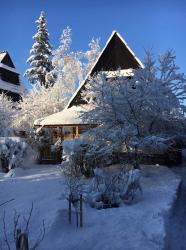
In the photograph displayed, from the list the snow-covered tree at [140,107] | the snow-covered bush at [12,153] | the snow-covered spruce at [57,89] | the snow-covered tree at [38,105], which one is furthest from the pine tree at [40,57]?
the snow-covered tree at [140,107]

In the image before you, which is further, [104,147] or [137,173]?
[104,147]

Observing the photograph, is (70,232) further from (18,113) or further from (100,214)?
(18,113)

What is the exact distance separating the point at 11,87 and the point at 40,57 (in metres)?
6.04

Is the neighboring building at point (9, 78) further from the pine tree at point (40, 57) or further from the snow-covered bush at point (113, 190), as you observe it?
the snow-covered bush at point (113, 190)

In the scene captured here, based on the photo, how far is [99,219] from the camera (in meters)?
7.34

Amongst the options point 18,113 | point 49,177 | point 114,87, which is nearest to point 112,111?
point 114,87

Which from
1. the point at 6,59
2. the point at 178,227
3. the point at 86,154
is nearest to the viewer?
the point at 178,227

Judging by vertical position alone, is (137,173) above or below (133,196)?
above

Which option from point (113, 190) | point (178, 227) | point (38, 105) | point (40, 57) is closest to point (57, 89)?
point (38, 105)

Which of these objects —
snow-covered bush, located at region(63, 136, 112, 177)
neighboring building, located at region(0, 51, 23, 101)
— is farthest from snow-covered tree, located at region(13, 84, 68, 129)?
snow-covered bush, located at region(63, 136, 112, 177)

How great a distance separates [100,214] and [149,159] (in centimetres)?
843

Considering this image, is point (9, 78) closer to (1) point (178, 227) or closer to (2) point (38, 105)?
(2) point (38, 105)

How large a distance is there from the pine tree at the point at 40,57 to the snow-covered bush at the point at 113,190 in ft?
89.5

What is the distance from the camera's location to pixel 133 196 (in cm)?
870
